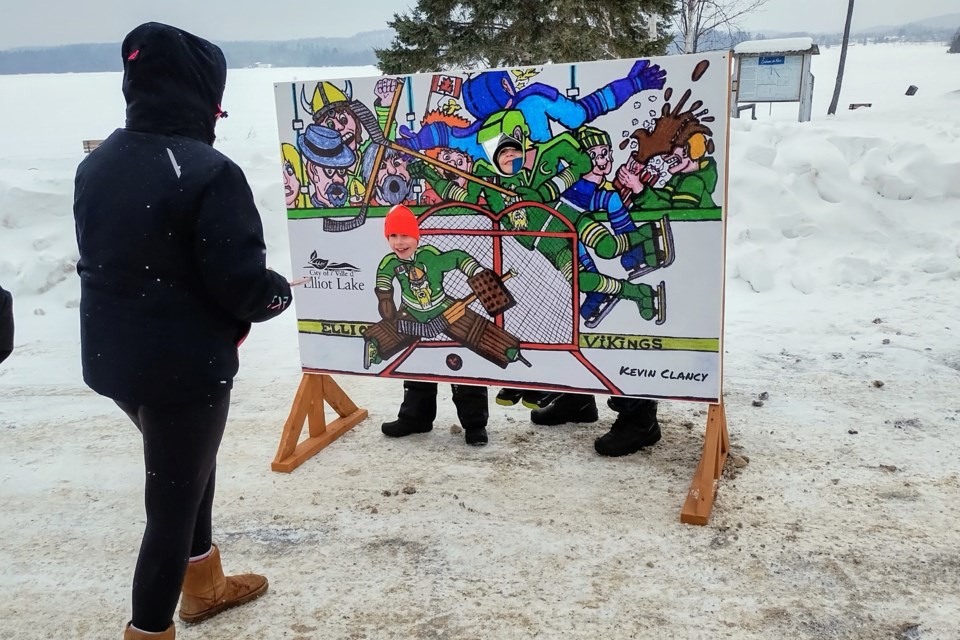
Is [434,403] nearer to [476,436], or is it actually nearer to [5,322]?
[476,436]

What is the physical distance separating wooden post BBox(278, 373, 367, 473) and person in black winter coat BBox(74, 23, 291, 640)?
5.88ft

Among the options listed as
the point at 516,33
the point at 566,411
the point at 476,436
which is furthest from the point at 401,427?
the point at 516,33

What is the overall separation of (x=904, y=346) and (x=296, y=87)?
14.3 feet

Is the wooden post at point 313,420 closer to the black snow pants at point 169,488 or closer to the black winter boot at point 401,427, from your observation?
the black winter boot at point 401,427

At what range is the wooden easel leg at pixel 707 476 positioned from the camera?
336 cm

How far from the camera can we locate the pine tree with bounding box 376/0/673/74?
31.3ft

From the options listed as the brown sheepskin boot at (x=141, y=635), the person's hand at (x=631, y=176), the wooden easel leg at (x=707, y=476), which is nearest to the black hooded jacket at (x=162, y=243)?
the brown sheepskin boot at (x=141, y=635)

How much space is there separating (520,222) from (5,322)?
2.25 meters

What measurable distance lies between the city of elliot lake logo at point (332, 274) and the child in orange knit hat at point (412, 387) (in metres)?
0.15

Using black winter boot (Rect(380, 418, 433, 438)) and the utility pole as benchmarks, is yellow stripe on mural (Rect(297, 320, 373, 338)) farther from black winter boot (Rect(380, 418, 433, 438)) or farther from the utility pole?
the utility pole

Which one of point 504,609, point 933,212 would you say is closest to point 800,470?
point 504,609

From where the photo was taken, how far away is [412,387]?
14.8 feet

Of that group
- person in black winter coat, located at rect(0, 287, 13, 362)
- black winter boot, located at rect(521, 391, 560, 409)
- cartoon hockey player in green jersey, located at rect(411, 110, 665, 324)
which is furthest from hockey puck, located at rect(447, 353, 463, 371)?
person in black winter coat, located at rect(0, 287, 13, 362)

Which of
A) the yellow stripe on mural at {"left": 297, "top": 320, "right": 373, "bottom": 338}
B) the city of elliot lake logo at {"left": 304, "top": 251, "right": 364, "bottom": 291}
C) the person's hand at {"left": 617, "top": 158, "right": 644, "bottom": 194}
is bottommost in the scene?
the yellow stripe on mural at {"left": 297, "top": 320, "right": 373, "bottom": 338}
